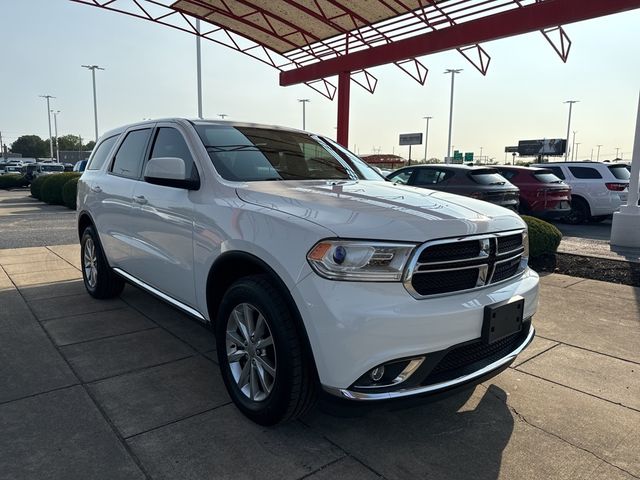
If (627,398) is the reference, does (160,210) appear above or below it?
above

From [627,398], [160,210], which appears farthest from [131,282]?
[627,398]

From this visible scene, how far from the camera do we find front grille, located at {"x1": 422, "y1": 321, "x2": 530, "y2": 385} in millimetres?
2402

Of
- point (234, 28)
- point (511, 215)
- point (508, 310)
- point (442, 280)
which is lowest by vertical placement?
point (508, 310)

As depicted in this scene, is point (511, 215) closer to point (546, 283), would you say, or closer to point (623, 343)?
point (623, 343)

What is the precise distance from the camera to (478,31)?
13281 millimetres

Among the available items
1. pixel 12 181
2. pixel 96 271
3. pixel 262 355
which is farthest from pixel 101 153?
pixel 12 181

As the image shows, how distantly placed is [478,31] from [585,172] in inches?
189

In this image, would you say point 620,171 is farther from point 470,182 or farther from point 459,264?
point 459,264

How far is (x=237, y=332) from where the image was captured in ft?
9.54

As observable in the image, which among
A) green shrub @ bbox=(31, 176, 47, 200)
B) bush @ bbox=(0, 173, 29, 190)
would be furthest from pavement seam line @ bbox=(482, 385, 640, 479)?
bush @ bbox=(0, 173, 29, 190)

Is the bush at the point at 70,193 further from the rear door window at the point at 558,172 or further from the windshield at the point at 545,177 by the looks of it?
the rear door window at the point at 558,172

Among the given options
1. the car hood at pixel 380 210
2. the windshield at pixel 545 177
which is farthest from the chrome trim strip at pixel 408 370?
the windshield at pixel 545 177

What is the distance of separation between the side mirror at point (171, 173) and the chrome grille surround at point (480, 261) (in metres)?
1.69

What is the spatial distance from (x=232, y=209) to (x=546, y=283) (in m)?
4.80
